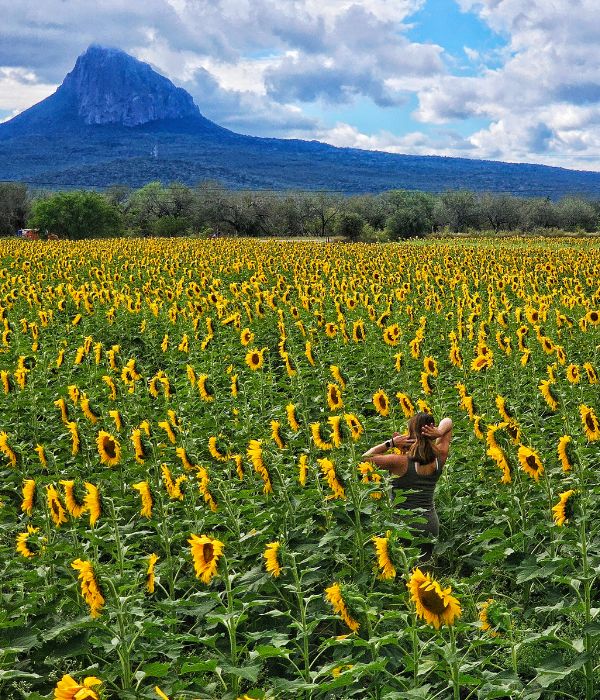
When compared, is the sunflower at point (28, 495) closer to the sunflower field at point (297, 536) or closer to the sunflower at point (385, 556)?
the sunflower field at point (297, 536)

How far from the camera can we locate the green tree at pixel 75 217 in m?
60.2

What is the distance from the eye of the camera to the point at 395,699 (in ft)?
12.3

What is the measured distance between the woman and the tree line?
180 ft

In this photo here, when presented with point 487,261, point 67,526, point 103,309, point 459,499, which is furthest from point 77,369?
point 487,261

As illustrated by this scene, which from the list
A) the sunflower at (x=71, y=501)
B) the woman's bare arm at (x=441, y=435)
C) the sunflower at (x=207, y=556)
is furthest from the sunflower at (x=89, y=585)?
the woman's bare arm at (x=441, y=435)

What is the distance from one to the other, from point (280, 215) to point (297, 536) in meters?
73.1

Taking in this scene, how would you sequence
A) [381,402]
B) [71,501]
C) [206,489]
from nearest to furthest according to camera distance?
1. [71,501]
2. [206,489]
3. [381,402]

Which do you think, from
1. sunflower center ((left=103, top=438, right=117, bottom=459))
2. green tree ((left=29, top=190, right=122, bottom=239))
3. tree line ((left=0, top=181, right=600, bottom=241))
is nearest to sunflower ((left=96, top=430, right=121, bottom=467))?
sunflower center ((left=103, top=438, right=117, bottom=459))

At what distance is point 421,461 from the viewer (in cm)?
654

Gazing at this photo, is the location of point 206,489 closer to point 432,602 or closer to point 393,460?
point 393,460

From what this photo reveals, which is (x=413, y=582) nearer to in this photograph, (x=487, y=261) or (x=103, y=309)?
(x=103, y=309)

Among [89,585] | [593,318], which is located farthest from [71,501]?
[593,318]

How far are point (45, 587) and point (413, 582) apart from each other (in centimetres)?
275

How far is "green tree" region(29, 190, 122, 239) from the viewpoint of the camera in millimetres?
60188
